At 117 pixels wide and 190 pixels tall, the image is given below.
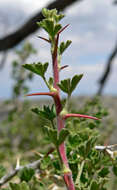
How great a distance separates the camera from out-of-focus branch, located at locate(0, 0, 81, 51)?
2.89 metres

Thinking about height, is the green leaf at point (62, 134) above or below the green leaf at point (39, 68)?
below

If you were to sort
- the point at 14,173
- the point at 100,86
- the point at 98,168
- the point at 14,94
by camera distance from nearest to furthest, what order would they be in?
the point at 98,168 < the point at 14,173 < the point at 14,94 < the point at 100,86

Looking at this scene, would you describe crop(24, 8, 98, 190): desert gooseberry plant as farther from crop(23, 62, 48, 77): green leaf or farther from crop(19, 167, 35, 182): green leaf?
crop(19, 167, 35, 182): green leaf

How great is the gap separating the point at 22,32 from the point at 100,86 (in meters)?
1.01

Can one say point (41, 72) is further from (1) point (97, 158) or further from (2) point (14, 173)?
(2) point (14, 173)

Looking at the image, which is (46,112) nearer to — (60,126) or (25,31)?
(60,126)

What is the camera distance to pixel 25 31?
3.38m

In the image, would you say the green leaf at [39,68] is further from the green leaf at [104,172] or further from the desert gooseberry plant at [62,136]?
the green leaf at [104,172]

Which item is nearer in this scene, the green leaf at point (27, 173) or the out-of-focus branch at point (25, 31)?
the green leaf at point (27, 173)

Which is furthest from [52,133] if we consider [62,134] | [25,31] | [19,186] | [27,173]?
[25,31]

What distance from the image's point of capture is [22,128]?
3.67 m

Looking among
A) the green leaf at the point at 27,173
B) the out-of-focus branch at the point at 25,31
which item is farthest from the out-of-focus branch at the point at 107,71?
the green leaf at the point at 27,173

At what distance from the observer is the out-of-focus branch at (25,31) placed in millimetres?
2889

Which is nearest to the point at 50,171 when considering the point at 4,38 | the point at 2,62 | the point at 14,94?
the point at 14,94
